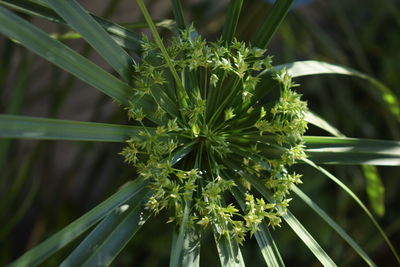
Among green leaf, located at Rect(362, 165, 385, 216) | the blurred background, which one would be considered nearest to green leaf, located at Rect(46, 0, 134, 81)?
green leaf, located at Rect(362, 165, 385, 216)

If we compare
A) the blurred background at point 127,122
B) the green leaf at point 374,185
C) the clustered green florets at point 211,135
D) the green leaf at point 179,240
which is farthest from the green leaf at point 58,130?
the blurred background at point 127,122

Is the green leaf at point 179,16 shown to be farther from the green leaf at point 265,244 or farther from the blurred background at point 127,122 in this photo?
the blurred background at point 127,122

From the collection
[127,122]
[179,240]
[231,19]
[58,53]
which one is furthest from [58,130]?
[127,122]

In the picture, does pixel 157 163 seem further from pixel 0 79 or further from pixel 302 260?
pixel 302 260

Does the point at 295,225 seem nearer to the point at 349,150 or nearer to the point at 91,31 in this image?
the point at 349,150

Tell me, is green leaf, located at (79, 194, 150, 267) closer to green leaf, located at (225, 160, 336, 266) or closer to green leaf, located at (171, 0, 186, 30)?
green leaf, located at (225, 160, 336, 266)

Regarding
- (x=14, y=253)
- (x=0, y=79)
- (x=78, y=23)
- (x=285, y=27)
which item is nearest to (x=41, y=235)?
(x=14, y=253)
